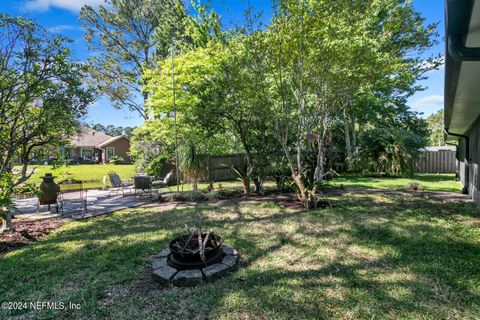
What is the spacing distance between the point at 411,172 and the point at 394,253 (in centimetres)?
995

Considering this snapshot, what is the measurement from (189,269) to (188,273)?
0.34 feet

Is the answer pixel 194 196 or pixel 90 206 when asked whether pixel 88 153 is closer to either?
pixel 90 206

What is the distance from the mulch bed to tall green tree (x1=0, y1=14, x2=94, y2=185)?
3.30 ft

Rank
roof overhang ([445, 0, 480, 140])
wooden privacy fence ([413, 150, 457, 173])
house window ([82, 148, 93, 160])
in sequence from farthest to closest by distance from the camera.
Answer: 1. house window ([82, 148, 93, 160])
2. wooden privacy fence ([413, 150, 457, 173])
3. roof overhang ([445, 0, 480, 140])

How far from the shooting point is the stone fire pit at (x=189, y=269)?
2.80 m

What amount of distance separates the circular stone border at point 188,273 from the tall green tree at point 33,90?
147 inches

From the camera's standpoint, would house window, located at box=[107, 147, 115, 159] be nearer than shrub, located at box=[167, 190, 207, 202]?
No

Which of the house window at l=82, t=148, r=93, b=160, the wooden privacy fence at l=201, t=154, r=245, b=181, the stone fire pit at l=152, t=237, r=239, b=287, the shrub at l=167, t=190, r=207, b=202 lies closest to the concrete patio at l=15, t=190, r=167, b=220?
the shrub at l=167, t=190, r=207, b=202

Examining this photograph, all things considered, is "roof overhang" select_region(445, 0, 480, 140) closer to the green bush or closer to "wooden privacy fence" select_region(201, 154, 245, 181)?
"wooden privacy fence" select_region(201, 154, 245, 181)

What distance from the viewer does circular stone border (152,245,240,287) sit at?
2791 millimetres

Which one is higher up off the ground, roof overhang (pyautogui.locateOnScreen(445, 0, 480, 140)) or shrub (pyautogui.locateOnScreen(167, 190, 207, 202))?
roof overhang (pyautogui.locateOnScreen(445, 0, 480, 140))

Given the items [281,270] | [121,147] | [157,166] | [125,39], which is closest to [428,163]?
[157,166]

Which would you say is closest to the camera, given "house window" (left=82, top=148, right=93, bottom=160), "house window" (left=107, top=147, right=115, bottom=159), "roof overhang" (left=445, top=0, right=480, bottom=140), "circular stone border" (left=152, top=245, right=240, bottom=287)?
"roof overhang" (left=445, top=0, right=480, bottom=140)

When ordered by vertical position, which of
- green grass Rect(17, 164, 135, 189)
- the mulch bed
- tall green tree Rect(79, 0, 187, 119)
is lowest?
the mulch bed
